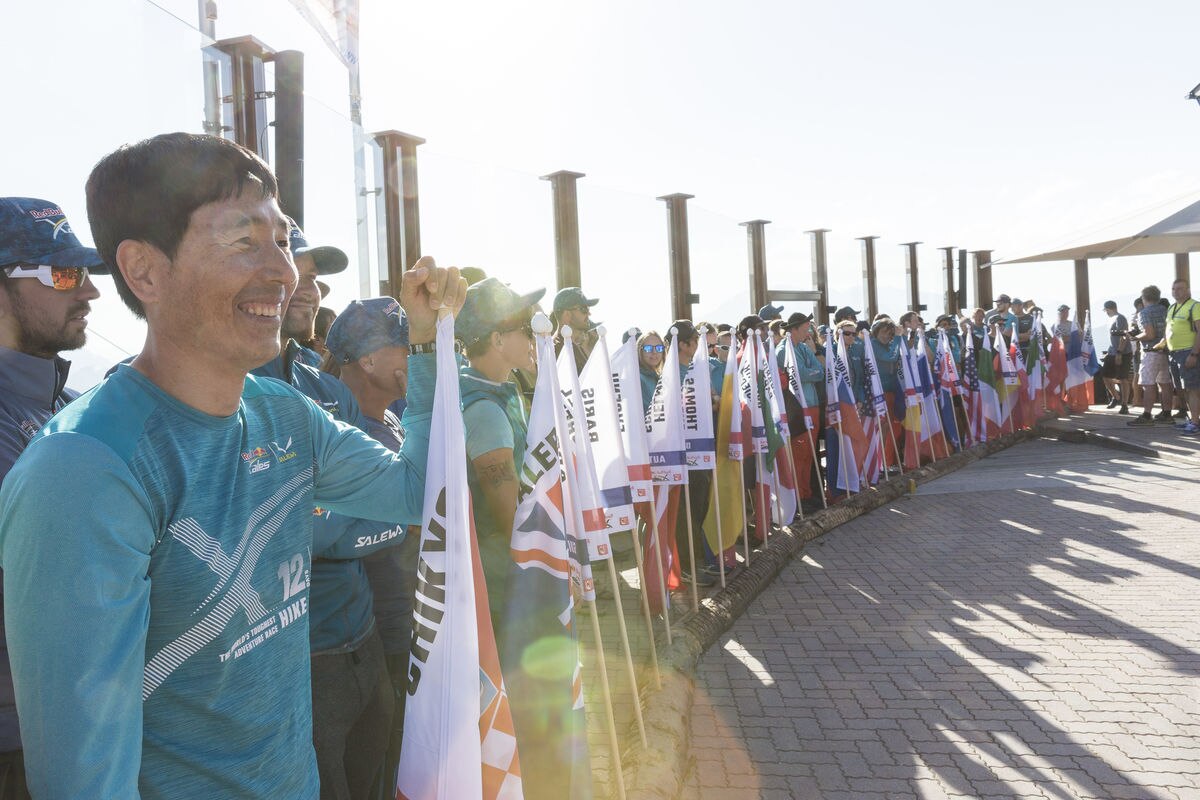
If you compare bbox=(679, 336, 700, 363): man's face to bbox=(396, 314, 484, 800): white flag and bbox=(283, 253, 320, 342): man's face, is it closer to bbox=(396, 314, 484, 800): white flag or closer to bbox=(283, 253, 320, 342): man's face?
bbox=(283, 253, 320, 342): man's face

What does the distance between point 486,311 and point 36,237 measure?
152 centimetres

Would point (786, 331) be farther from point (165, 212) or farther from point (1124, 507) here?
point (165, 212)

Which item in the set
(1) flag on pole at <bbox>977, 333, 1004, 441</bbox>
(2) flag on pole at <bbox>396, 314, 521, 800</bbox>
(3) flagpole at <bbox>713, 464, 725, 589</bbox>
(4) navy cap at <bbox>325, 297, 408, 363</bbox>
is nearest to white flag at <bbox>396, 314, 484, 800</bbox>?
(2) flag on pole at <bbox>396, 314, 521, 800</bbox>

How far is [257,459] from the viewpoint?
1.60 meters

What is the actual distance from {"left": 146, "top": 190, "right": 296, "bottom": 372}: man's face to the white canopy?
14354mm

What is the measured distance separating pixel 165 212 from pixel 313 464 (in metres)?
0.56

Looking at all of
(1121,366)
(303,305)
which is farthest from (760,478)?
(1121,366)

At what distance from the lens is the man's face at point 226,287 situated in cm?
147

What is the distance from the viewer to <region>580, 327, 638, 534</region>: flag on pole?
543cm

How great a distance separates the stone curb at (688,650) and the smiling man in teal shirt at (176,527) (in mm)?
2509

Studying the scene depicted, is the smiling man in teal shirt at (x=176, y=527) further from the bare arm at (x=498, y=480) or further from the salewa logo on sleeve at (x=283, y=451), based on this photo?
the bare arm at (x=498, y=480)

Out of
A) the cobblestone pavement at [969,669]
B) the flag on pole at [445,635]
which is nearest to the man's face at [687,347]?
the cobblestone pavement at [969,669]

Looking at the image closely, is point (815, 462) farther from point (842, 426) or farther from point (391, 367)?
point (391, 367)

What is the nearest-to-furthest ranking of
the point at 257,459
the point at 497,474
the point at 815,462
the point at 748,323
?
the point at 257,459
the point at 497,474
the point at 748,323
the point at 815,462
